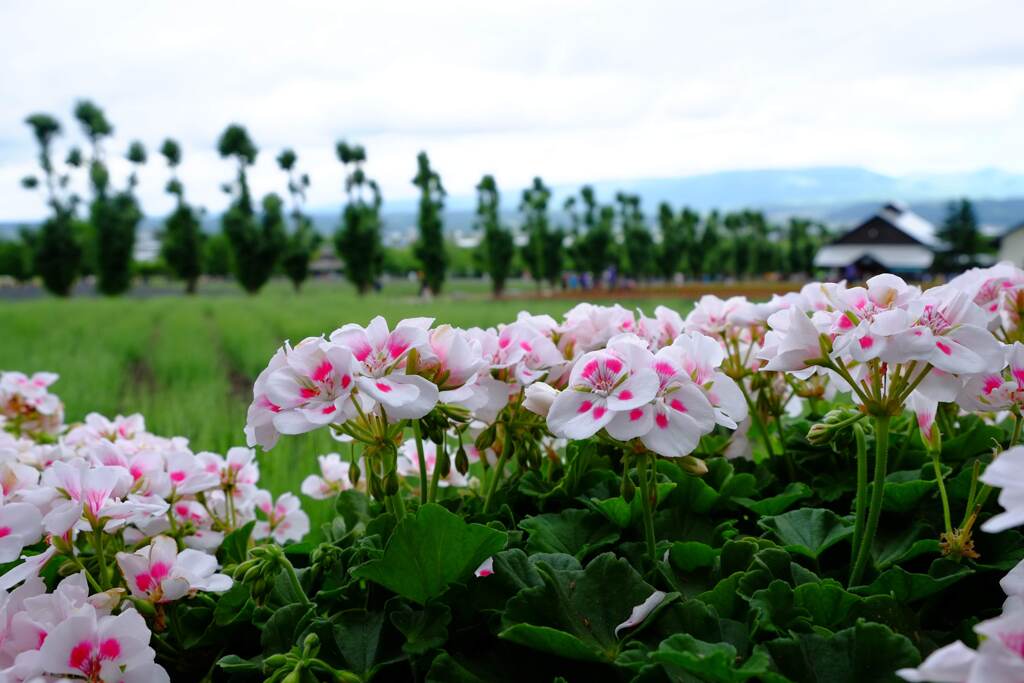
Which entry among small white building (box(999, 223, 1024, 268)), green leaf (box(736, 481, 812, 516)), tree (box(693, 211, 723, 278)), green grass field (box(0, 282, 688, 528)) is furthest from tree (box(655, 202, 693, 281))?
green leaf (box(736, 481, 812, 516))

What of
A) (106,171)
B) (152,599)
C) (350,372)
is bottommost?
(152,599)

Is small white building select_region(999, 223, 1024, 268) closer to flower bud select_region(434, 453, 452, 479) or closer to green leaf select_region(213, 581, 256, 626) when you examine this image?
flower bud select_region(434, 453, 452, 479)

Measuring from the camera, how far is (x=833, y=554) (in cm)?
92

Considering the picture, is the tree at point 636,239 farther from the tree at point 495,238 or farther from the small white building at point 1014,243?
the small white building at point 1014,243

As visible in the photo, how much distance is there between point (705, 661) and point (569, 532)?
0.35 metres

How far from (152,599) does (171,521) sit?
194 mm

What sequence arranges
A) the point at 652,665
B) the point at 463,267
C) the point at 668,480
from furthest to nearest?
the point at 463,267 → the point at 668,480 → the point at 652,665

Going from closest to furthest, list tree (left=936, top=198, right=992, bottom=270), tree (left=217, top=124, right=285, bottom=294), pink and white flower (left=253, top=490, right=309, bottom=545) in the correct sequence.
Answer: pink and white flower (left=253, top=490, right=309, bottom=545) → tree (left=217, top=124, right=285, bottom=294) → tree (left=936, top=198, right=992, bottom=270)

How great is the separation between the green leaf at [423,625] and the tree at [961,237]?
126 ft

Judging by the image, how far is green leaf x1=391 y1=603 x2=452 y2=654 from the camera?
0.71 meters

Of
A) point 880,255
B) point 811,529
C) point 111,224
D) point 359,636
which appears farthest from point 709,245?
point 359,636

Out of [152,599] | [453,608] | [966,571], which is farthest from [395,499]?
[966,571]

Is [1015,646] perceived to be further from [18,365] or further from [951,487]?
[18,365]

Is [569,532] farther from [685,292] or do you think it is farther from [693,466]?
[685,292]
